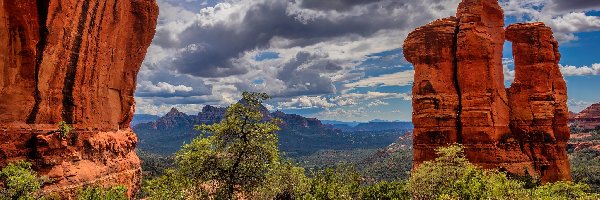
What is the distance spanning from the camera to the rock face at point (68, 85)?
109ft

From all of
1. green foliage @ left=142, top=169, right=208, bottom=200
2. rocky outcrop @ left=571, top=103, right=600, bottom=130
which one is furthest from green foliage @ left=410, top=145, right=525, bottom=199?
rocky outcrop @ left=571, top=103, right=600, bottom=130

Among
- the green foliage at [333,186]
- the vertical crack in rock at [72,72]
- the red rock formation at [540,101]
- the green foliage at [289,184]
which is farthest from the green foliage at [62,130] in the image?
the red rock formation at [540,101]

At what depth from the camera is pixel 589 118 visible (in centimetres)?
18538

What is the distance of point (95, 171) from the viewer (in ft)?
131

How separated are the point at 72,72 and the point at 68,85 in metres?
1.23

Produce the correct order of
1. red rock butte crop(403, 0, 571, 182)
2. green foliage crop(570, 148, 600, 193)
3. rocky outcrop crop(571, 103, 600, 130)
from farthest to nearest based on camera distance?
rocky outcrop crop(571, 103, 600, 130) → green foliage crop(570, 148, 600, 193) → red rock butte crop(403, 0, 571, 182)

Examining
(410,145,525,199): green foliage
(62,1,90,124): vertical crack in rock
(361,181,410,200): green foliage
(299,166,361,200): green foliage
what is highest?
(62,1,90,124): vertical crack in rock

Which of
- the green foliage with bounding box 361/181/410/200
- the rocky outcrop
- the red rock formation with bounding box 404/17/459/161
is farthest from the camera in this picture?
the rocky outcrop

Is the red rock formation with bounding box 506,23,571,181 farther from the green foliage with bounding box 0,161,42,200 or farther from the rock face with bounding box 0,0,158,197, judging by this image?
the green foliage with bounding box 0,161,42,200

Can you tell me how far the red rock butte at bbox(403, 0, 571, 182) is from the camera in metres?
58.5

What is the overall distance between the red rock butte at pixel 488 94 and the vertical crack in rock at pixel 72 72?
42.7 meters

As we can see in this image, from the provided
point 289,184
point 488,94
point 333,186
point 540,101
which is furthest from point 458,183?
point 540,101

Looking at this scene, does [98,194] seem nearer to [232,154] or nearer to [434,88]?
[232,154]

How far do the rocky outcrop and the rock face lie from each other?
186 metres
